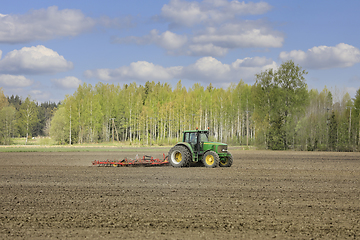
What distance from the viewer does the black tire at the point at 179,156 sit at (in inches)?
851

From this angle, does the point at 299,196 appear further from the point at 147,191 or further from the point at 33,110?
the point at 33,110

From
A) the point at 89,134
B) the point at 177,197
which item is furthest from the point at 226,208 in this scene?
the point at 89,134

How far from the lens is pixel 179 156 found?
22.3 metres

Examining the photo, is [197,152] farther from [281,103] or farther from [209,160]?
[281,103]

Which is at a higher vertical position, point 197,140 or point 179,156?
point 197,140

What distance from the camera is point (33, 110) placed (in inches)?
3428

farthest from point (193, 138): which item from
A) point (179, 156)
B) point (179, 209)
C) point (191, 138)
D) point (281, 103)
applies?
point (281, 103)

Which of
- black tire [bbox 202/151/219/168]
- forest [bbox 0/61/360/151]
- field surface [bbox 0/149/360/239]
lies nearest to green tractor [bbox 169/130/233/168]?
black tire [bbox 202/151/219/168]

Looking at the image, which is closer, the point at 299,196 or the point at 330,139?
the point at 299,196

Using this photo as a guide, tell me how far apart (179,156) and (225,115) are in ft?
185

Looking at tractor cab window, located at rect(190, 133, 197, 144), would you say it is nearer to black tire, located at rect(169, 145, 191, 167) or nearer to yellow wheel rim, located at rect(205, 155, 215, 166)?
black tire, located at rect(169, 145, 191, 167)

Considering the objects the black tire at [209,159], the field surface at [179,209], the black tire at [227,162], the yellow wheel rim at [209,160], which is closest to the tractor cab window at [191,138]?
the black tire at [209,159]

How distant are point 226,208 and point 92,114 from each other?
75904 millimetres

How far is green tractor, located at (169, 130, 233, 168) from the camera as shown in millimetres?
21672
